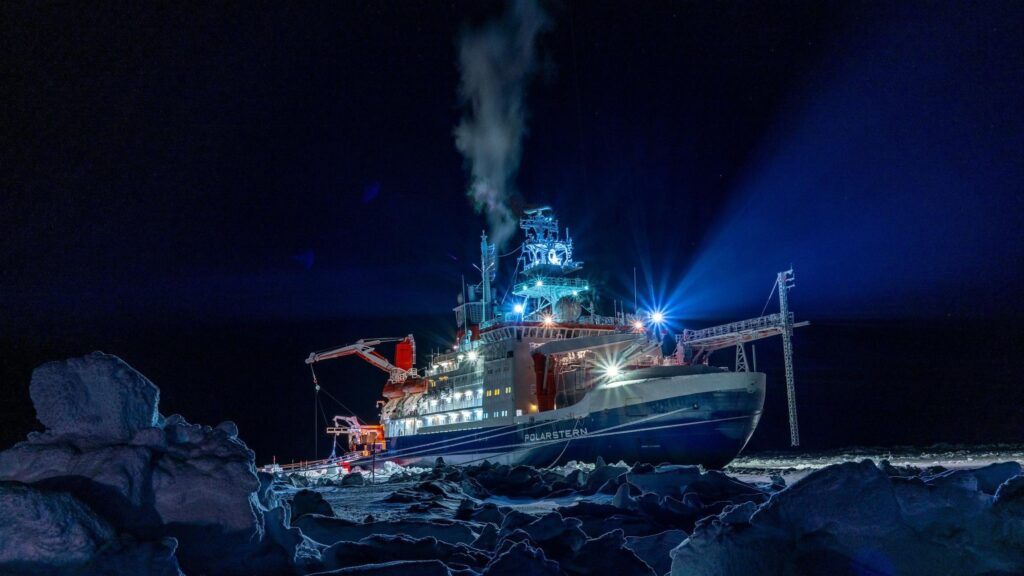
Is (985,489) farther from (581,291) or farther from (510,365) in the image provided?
(581,291)

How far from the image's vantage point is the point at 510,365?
46.2 m

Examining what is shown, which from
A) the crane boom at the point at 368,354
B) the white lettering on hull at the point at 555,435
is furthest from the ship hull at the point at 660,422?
the crane boom at the point at 368,354

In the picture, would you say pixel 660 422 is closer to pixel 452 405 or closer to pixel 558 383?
pixel 558 383

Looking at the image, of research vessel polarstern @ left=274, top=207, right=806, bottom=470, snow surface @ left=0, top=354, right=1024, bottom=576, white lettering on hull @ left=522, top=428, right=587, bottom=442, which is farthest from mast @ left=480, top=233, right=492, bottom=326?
snow surface @ left=0, top=354, right=1024, bottom=576

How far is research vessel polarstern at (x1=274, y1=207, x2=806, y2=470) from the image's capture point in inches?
1384

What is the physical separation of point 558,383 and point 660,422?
10543mm

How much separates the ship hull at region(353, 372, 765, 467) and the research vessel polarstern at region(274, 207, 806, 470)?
59 millimetres

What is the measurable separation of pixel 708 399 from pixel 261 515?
3090cm

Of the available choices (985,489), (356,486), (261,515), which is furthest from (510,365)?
(261,515)

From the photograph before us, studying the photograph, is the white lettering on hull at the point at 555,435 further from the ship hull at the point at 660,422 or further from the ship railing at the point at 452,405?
the ship railing at the point at 452,405

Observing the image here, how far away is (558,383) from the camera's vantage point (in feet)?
148

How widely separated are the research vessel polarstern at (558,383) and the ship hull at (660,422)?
59 mm

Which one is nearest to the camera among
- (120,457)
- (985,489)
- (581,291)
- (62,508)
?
(62,508)

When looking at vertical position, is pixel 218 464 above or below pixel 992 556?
above
